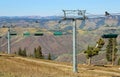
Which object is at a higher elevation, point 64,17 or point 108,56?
point 64,17

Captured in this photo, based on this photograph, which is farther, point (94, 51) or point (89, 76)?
point (94, 51)

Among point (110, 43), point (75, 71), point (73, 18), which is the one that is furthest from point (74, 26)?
point (110, 43)

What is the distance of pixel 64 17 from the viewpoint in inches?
1977

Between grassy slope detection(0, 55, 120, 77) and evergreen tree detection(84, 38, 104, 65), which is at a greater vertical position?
grassy slope detection(0, 55, 120, 77)

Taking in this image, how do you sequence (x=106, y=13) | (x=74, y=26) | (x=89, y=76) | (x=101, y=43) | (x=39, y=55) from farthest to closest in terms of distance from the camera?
(x=39, y=55)
(x=101, y=43)
(x=106, y=13)
(x=74, y=26)
(x=89, y=76)

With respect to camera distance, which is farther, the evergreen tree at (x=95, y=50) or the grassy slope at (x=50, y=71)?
the evergreen tree at (x=95, y=50)

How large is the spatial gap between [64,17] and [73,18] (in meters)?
1.33

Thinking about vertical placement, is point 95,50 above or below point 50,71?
below

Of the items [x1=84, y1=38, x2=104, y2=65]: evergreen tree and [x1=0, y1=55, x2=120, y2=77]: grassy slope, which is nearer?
[x1=0, y1=55, x2=120, y2=77]: grassy slope

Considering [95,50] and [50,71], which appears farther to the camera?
[95,50]

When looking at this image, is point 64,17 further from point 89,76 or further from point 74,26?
point 89,76

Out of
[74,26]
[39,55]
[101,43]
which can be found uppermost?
[74,26]

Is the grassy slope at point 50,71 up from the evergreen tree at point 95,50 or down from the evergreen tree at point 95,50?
up

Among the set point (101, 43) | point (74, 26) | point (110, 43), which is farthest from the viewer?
point (110, 43)
